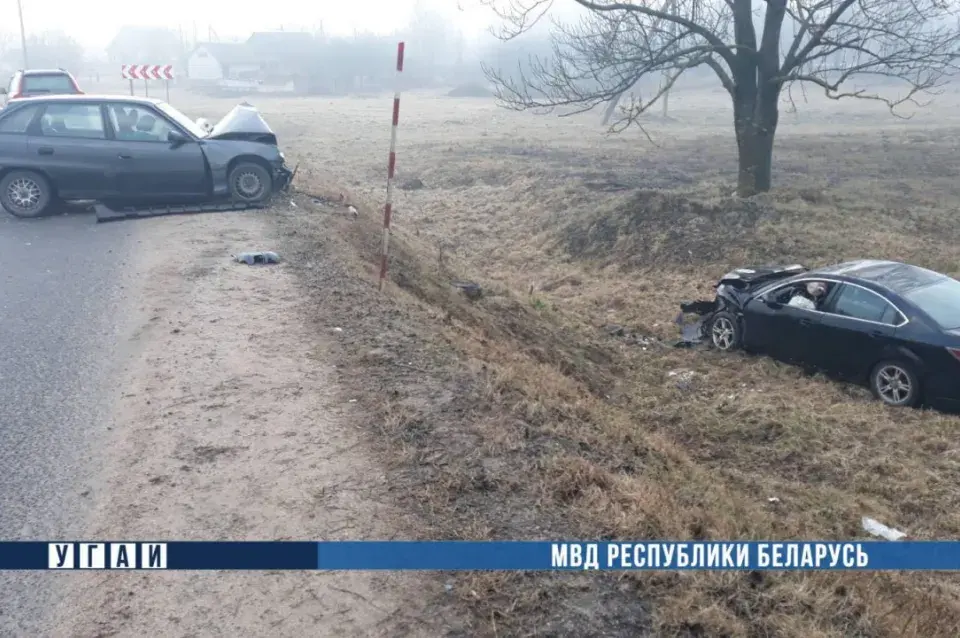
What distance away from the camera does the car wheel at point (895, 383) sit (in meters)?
9.10

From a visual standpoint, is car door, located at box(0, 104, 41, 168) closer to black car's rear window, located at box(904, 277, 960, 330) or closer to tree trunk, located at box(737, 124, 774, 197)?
black car's rear window, located at box(904, 277, 960, 330)

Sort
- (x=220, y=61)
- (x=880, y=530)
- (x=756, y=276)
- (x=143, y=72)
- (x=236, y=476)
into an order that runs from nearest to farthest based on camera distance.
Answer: (x=236, y=476) → (x=880, y=530) → (x=756, y=276) → (x=143, y=72) → (x=220, y=61)

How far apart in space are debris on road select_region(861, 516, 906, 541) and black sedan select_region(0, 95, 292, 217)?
10.3 meters

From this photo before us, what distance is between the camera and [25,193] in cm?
1283

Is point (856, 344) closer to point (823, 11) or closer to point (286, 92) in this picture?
point (823, 11)

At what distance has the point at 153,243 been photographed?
1143 cm

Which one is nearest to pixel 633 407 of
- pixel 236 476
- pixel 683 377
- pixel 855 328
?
pixel 683 377

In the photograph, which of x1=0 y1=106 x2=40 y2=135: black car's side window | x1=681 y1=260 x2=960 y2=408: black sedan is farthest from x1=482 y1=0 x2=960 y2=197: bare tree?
x1=0 y1=106 x2=40 y2=135: black car's side window

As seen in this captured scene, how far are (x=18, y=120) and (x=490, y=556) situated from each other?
1195cm

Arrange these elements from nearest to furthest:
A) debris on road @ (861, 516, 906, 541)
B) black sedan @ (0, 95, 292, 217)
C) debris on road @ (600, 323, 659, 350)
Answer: debris on road @ (861, 516, 906, 541) → debris on road @ (600, 323, 659, 350) → black sedan @ (0, 95, 292, 217)

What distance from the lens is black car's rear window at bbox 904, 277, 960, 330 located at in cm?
905

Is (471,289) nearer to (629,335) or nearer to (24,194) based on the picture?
(629,335)

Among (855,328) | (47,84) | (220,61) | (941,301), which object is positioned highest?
(220,61)

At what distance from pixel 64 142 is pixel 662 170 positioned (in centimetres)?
1899
